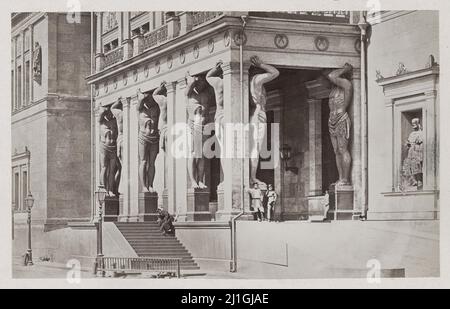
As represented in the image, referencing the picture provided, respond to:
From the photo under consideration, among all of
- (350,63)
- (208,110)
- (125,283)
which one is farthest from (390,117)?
(125,283)

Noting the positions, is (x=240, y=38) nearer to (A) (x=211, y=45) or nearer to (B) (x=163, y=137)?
(A) (x=211, y=45)

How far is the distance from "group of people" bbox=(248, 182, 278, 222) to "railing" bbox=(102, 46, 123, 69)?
259 inches

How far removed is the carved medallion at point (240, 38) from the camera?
86.4 feet

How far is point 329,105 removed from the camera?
91.5ft

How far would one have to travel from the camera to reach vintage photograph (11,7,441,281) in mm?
24781

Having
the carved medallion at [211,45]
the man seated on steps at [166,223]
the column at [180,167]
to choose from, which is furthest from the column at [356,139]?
the man seated on steps at [166,223]

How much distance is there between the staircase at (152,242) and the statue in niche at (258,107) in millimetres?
2407

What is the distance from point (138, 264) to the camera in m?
26.1

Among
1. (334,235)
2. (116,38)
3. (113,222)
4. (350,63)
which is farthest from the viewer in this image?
(116,38)

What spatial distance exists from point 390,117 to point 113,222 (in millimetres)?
7561

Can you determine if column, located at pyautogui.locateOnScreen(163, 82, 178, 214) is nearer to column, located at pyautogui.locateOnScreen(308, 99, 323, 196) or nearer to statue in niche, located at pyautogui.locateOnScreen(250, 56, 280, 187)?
statue in niche, located at pyautogui.locateOnScreen(250, 56, 280, 187)
